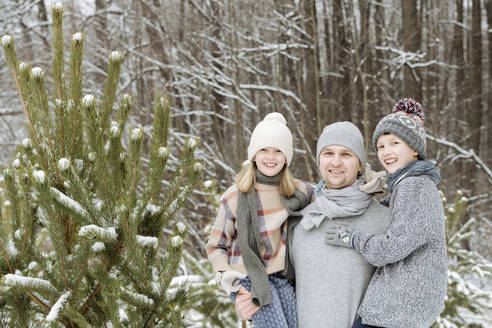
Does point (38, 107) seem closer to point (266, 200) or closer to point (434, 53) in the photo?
point (266, 200)

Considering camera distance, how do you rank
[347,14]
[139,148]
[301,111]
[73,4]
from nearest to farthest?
[139,148], [301,111], [347,14], [73,4]

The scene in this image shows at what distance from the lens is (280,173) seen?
A: 2176 mm

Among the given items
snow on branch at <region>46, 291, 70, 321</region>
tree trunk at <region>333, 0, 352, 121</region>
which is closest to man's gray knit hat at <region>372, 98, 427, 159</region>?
snow on branch at <region>46, 291, 70, 321</region>

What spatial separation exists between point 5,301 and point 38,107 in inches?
36.7

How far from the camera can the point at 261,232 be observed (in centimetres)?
208

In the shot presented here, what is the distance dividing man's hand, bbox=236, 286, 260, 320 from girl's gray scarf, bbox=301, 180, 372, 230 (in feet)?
1.58

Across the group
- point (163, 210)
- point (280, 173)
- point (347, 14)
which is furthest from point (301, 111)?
point (163, 210)

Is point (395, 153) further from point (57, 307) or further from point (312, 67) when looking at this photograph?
point (312, 67)

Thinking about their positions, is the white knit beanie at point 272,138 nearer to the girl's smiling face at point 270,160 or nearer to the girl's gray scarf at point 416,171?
the girl's smiling face at point 270,160

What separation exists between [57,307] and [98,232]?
38 centimetres

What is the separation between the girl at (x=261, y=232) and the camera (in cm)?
199

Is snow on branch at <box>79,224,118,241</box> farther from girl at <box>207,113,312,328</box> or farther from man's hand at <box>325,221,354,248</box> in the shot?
man's hand at <box>325,221,354,248</box>

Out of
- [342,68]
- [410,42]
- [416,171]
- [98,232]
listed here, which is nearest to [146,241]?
[98,232]

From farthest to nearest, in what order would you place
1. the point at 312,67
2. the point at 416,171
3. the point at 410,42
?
the point at 410,42 → the point at 312,67 → the point at 416,171
